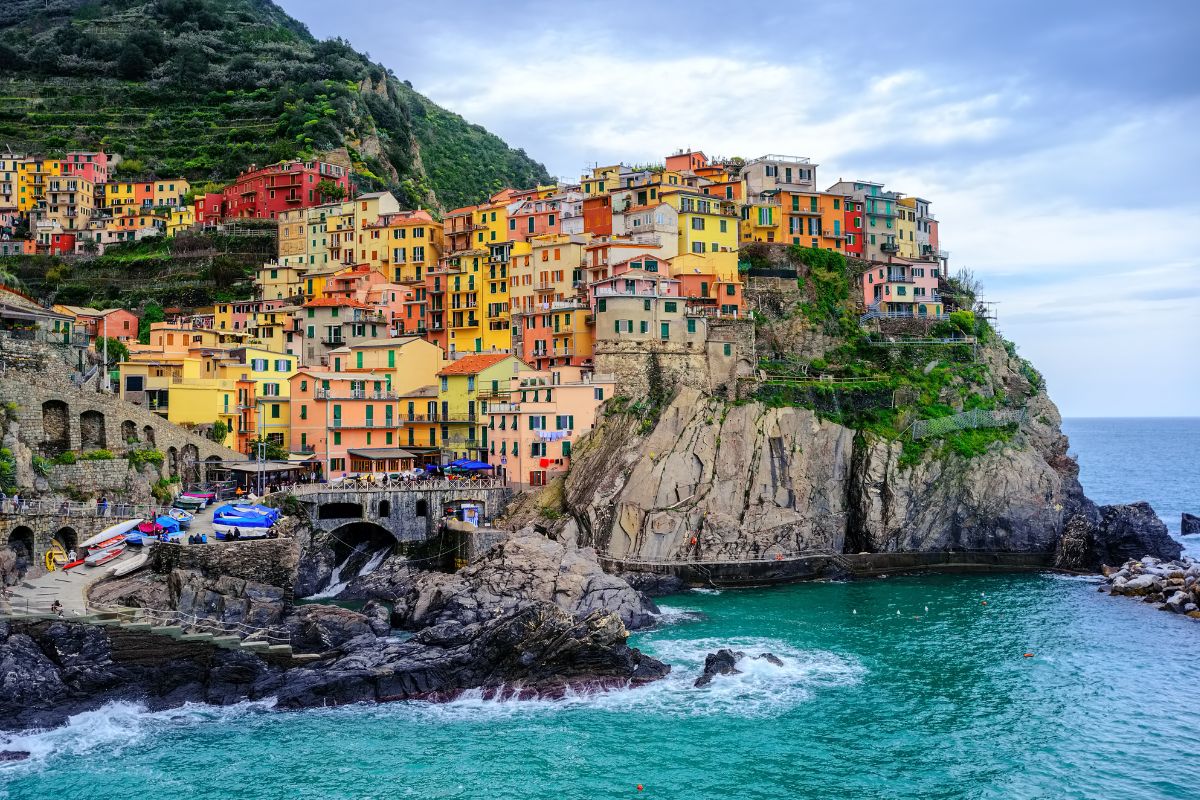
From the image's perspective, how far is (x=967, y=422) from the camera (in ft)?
230

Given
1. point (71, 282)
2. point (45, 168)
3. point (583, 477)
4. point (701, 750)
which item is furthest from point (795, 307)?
point (45, 168)

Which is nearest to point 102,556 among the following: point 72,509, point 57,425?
point 72,509

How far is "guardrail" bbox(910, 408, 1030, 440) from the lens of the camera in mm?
68000

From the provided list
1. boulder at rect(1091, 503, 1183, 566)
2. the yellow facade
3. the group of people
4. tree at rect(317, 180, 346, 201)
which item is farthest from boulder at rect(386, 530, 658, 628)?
the yellow facade

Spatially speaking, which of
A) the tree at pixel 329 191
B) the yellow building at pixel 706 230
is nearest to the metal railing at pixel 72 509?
the yellow building at pixel 706 230

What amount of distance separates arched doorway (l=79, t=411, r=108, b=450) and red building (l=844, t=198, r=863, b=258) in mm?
55384

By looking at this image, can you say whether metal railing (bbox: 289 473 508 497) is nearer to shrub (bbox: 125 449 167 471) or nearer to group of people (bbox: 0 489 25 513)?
shrub (bbox: 125 449 167 471)

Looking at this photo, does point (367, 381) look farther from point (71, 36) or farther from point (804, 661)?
point (71, 36)

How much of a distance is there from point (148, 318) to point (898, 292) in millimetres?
59919

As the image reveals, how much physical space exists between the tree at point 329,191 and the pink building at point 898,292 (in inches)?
2032

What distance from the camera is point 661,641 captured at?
48.0 m

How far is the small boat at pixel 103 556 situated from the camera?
157ft

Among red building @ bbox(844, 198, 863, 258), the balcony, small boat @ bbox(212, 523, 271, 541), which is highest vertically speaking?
red building @ bbox(844, 198, 863, 258)

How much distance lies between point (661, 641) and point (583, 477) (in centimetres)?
1666
